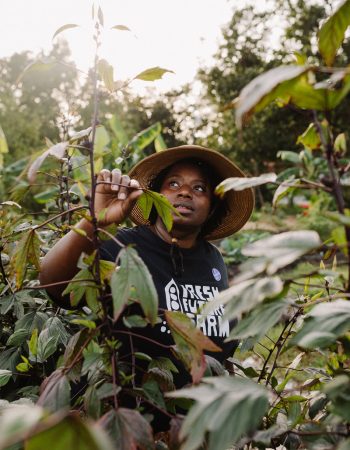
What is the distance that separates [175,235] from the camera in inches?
74.5

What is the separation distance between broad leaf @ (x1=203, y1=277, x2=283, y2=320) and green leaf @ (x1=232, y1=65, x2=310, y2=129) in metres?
0.20

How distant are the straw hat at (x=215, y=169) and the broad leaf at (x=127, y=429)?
1.26 m

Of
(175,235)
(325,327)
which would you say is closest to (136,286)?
(325,327)

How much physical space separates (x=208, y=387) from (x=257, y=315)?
14 centimetres

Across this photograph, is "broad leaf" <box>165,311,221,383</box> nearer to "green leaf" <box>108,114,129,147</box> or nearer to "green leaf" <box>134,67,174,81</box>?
"green leaf" <box>134,67,174,81</box>

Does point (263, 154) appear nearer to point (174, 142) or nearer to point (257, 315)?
point (174, 142)

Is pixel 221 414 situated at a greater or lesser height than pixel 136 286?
lesser

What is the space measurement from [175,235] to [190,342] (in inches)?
44.1

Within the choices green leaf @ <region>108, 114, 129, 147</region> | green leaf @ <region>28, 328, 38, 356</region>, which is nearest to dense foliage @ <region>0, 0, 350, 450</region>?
green leaf @ <region>28, 328, 38, 356</region>

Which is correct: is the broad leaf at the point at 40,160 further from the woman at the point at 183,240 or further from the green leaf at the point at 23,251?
the woman at the point at 183,240

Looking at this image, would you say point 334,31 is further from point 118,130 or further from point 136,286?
point 118,130

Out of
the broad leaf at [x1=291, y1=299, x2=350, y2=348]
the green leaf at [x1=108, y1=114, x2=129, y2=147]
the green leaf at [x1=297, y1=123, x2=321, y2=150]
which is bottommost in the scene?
the broad leaf at [x1=291, y1=299, x2=350, y2=348]

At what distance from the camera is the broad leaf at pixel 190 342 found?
2.53ft

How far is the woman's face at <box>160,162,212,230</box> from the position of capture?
1815mm
